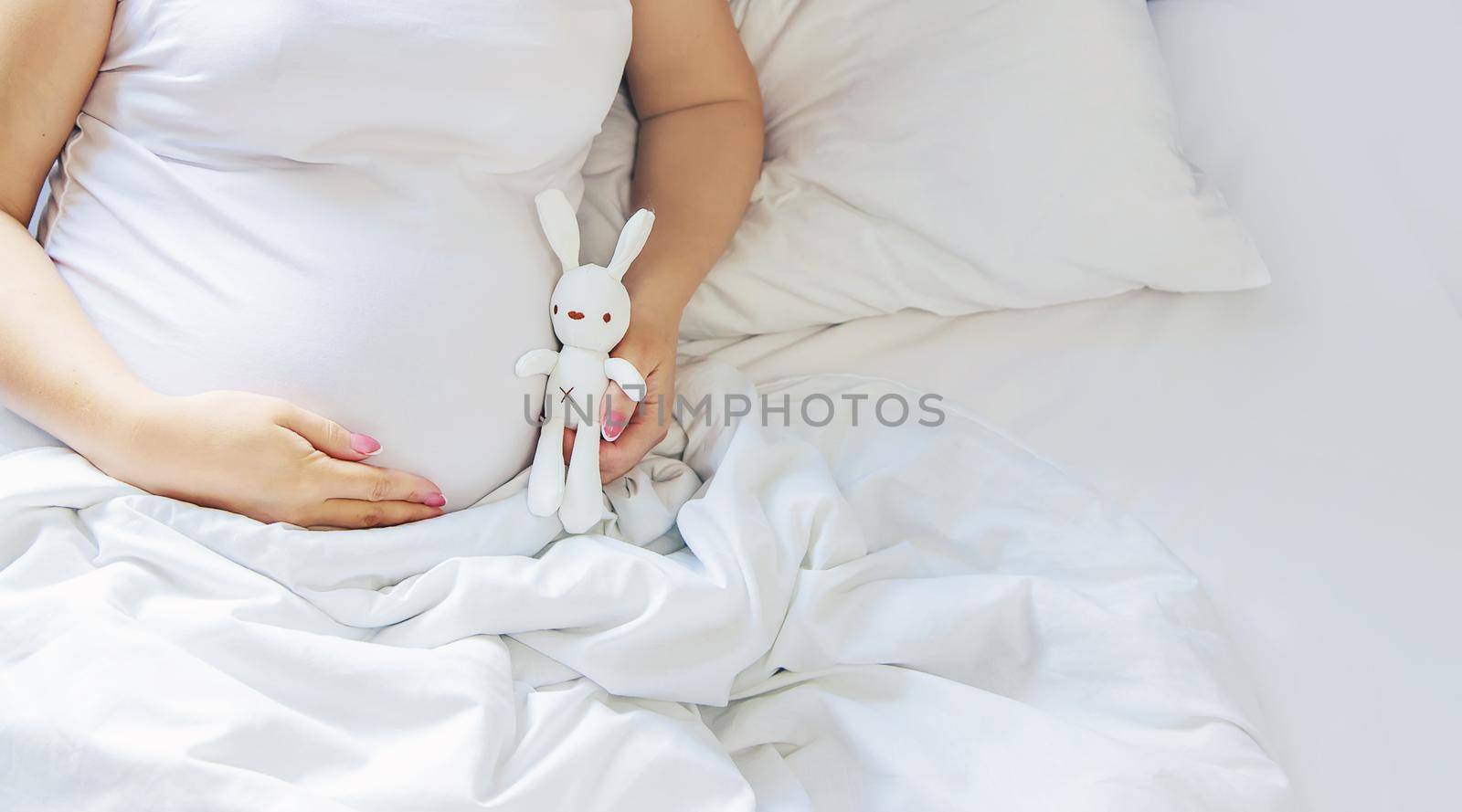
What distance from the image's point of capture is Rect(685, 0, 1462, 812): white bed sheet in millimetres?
811

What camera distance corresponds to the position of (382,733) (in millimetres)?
667

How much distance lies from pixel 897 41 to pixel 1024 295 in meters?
0.29

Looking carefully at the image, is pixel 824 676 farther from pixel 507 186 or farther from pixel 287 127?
pixel 287 127

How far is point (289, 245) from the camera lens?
80 centimetres

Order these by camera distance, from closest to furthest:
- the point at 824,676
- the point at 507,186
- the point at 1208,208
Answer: the point at 824,676
the point at 507,186
the point at 1208,208

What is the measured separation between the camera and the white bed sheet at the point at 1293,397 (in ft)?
2.66

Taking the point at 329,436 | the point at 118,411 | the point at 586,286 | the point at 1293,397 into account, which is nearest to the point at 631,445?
the point at 586,286

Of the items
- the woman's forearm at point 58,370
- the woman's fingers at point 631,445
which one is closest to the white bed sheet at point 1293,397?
the woman's fingers at point 631,445

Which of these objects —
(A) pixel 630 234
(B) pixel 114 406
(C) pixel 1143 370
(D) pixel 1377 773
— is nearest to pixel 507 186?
(A) pixel 630 234

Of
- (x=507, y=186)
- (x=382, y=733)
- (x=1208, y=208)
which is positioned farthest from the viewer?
(x=1208, y=208)

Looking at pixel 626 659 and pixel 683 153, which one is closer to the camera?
pixel 626 659

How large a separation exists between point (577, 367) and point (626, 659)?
244 mm

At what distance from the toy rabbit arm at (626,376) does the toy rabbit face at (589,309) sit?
2 cm

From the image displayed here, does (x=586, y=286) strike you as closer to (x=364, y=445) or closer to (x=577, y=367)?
(x=577, y=367)
